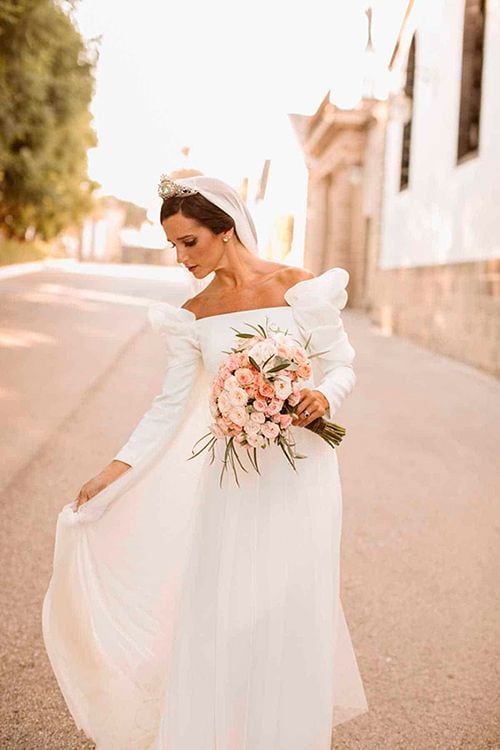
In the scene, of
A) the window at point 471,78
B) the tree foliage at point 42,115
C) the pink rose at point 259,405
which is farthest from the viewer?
the tree foliage at point 42,115

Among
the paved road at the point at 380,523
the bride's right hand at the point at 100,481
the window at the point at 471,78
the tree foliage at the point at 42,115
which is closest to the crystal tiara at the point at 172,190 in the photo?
the bride's right hand at the point at 100,481

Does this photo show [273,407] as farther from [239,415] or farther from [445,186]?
[445,186]

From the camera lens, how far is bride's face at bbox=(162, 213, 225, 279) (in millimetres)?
2938

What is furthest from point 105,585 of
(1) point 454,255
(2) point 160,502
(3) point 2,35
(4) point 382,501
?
(3) point 2,35

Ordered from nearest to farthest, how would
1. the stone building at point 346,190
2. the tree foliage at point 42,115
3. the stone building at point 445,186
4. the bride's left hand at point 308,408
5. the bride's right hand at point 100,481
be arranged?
the bride's left hand at point 308,408 → the bride's right hand at point 100,481 → the stone building at point 445,186 → the tree foliage at point 42,115 → the stone building at point 346,190

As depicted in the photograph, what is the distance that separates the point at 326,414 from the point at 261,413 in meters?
0.38

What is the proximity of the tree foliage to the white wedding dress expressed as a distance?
12.5 m

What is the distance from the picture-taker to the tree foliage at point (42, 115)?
55.1ft

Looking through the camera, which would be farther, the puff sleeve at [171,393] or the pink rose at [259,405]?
the puff sleeve at [171,393]

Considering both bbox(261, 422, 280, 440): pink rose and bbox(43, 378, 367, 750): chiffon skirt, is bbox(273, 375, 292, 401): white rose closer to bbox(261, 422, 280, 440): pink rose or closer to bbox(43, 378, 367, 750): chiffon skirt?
bbox(261, 422, 280, 440): pink rose

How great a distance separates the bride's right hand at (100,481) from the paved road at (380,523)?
95 centimetres

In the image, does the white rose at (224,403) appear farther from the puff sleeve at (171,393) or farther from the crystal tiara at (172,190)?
the crystal tiara at (172,190)

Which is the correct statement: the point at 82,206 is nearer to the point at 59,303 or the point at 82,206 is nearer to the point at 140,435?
the point at 59,303

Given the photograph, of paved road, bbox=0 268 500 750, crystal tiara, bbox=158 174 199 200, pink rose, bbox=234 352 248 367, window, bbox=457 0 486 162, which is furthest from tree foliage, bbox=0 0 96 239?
pink rose, bbox=234 352 248 367
